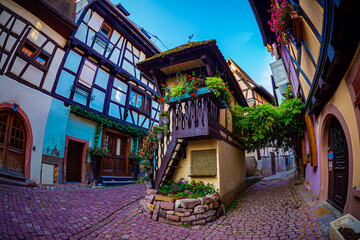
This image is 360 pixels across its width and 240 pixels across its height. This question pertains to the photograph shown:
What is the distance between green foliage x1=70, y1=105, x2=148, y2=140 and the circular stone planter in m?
5.96

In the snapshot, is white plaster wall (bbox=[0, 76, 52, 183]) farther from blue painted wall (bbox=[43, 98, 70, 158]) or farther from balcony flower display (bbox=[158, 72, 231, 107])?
balcony flower display (bbox=[158, 72, 231, 107])

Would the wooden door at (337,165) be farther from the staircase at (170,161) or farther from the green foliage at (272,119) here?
the staircase at (170,161)

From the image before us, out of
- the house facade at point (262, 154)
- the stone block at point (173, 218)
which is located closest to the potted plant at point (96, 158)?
the stone block at point (173, 218)

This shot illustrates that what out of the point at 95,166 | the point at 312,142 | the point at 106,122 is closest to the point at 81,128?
the point at 106,122

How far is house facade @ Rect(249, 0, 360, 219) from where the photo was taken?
2.67m

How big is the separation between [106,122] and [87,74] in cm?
264

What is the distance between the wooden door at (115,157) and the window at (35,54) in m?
4.52

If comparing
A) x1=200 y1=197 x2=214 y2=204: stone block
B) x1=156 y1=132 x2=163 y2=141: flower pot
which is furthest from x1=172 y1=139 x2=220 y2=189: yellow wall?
x1=156 y1=132 x2=163 y2=141: flower pot

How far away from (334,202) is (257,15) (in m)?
6.89

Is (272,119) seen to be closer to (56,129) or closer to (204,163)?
(204,163)

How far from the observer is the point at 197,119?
18.5 ft

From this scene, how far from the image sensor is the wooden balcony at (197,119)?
545 cm

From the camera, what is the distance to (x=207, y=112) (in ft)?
18.0

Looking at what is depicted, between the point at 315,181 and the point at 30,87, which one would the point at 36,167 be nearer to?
the point at 30,87
